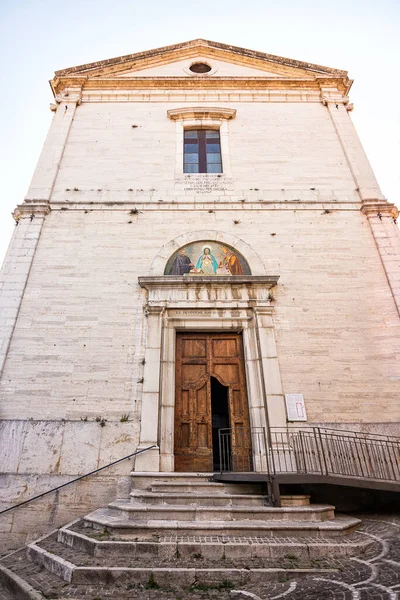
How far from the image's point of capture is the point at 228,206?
985 cm

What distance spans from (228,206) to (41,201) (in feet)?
17.9

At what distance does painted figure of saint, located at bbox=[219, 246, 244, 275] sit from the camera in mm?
8844

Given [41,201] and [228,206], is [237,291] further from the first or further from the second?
[41,201]

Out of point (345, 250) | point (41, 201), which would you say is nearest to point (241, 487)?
point (345, 250)

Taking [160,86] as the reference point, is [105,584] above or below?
below

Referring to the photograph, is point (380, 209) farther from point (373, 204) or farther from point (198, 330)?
point (198, 330)

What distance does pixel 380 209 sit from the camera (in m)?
9.70

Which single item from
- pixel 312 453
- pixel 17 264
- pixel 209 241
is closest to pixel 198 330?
pixel 209 241

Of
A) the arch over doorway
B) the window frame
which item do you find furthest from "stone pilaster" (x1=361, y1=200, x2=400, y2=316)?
the window frame

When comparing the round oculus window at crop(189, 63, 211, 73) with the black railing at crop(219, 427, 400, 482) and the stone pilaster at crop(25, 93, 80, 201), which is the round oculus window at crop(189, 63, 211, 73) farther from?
the black railing at crop(219, 427, 400, 482)

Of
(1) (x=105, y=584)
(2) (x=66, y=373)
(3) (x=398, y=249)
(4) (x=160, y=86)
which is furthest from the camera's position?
(4) (x=160, y=86)

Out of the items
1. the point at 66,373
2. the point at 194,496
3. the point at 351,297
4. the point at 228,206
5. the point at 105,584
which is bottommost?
the point at 105,584

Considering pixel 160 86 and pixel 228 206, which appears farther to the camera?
pixel 160 86

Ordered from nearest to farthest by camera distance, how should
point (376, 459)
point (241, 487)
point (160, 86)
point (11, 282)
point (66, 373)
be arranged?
1. point (241, 487)
2. point (376, 459)
3. point (66, 373)
4. point (11, 282)
5. point (160, 86)
